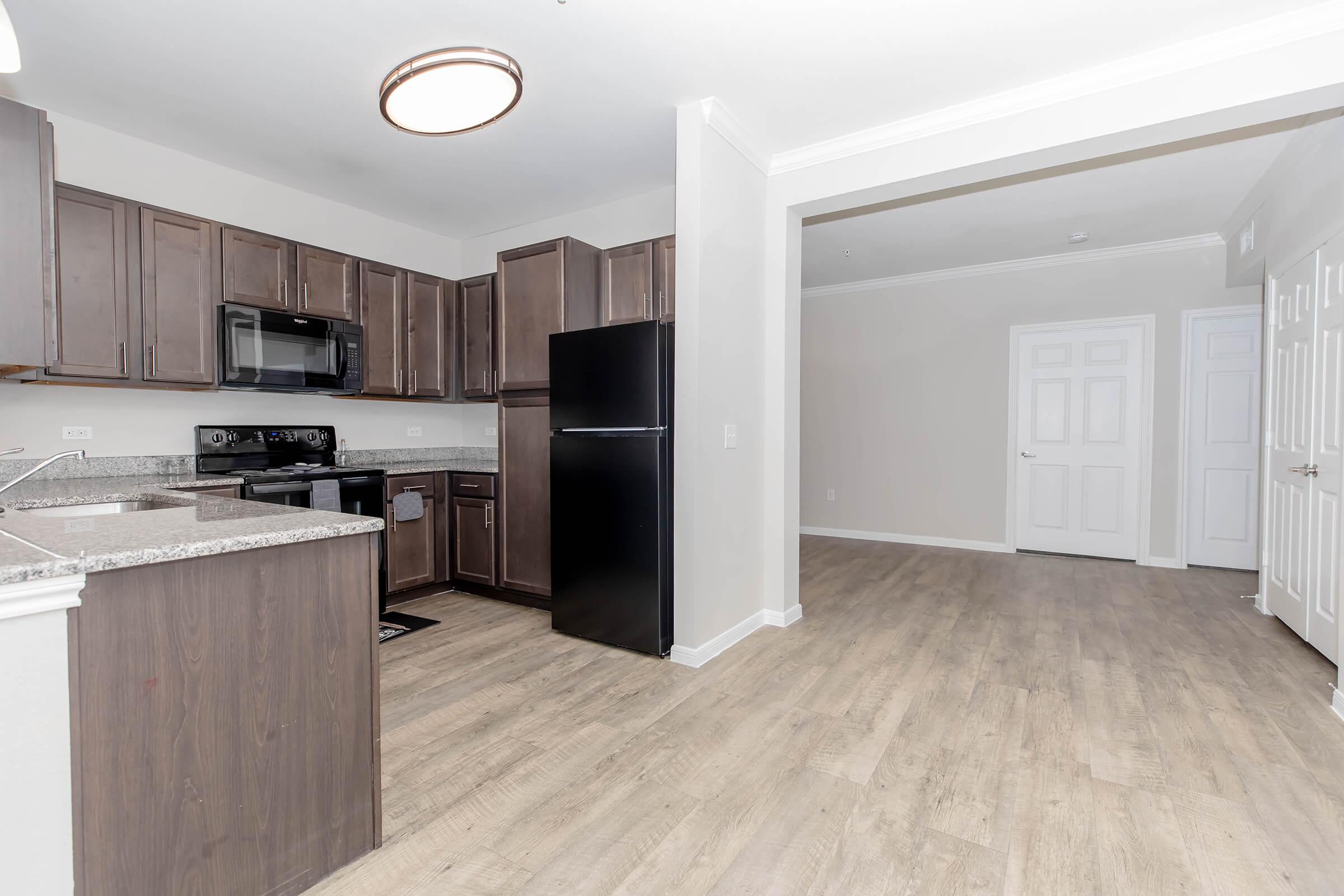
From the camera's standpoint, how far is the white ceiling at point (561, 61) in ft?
7.37

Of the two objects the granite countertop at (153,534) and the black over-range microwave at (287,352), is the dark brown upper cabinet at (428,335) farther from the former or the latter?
the granite countertop at (153,534)

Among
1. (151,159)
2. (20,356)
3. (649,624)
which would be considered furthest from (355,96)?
(649,624)

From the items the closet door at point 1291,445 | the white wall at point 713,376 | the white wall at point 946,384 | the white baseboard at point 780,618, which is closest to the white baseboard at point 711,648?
the white wall at point 713,376

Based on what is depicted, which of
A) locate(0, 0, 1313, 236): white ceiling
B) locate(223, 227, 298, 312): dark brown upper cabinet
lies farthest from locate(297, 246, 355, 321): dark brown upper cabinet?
locate(0, 0, 1313, 236): white ceiling

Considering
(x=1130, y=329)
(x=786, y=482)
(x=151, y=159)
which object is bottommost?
(x=786, y=482)

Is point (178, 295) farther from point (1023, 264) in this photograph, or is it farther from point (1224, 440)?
point (1224, 440)

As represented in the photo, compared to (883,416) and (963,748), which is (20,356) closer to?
(963,748)

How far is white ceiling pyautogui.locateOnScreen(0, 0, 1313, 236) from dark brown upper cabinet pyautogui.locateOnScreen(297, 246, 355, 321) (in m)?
0.52

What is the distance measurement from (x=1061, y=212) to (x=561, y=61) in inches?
137

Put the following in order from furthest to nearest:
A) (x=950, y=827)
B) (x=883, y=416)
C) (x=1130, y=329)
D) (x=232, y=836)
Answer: (x=883, y=416), (x=1130, y=329), (x=950, y=827), (x=232, y=836)

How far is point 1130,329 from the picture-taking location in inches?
197

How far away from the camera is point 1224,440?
4734 millimetres

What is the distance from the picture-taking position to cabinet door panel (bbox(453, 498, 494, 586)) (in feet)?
13.0

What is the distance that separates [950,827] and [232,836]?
179 centimetres
